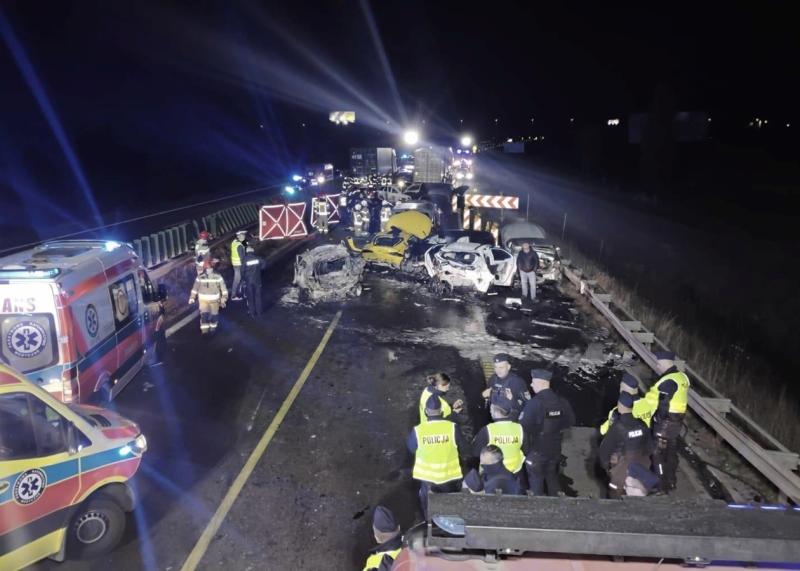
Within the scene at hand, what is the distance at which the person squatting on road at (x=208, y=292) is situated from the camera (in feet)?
36.1

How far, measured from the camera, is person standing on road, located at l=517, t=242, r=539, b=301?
569 inches

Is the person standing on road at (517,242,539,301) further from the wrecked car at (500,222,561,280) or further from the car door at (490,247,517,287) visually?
the wrecked car at (500,222,561,280)

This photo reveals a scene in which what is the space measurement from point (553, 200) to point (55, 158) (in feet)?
114

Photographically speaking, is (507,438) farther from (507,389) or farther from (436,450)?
(507,389)

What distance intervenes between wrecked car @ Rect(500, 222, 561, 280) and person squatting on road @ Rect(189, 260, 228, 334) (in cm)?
850

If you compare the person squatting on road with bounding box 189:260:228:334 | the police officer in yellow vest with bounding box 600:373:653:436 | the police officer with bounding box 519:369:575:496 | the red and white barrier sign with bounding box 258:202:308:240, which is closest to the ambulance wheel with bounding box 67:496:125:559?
the police officer with bounding box 519:369:575:496

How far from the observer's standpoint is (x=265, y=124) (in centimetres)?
7688

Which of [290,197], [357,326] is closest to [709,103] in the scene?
[290,197]

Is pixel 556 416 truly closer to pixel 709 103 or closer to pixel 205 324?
pixel 205 324

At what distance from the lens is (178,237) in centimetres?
1809

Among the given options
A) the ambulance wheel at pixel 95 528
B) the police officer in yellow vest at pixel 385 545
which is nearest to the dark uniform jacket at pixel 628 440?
the police officer in yellow vest at pixel 385 545

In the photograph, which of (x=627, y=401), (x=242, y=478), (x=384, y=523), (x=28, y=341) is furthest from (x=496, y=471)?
(x=28, y=341)

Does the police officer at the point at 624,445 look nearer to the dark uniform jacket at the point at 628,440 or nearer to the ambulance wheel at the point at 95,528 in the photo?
the dark uniform jacket at the point at 628,440

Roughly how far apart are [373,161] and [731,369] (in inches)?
1295
